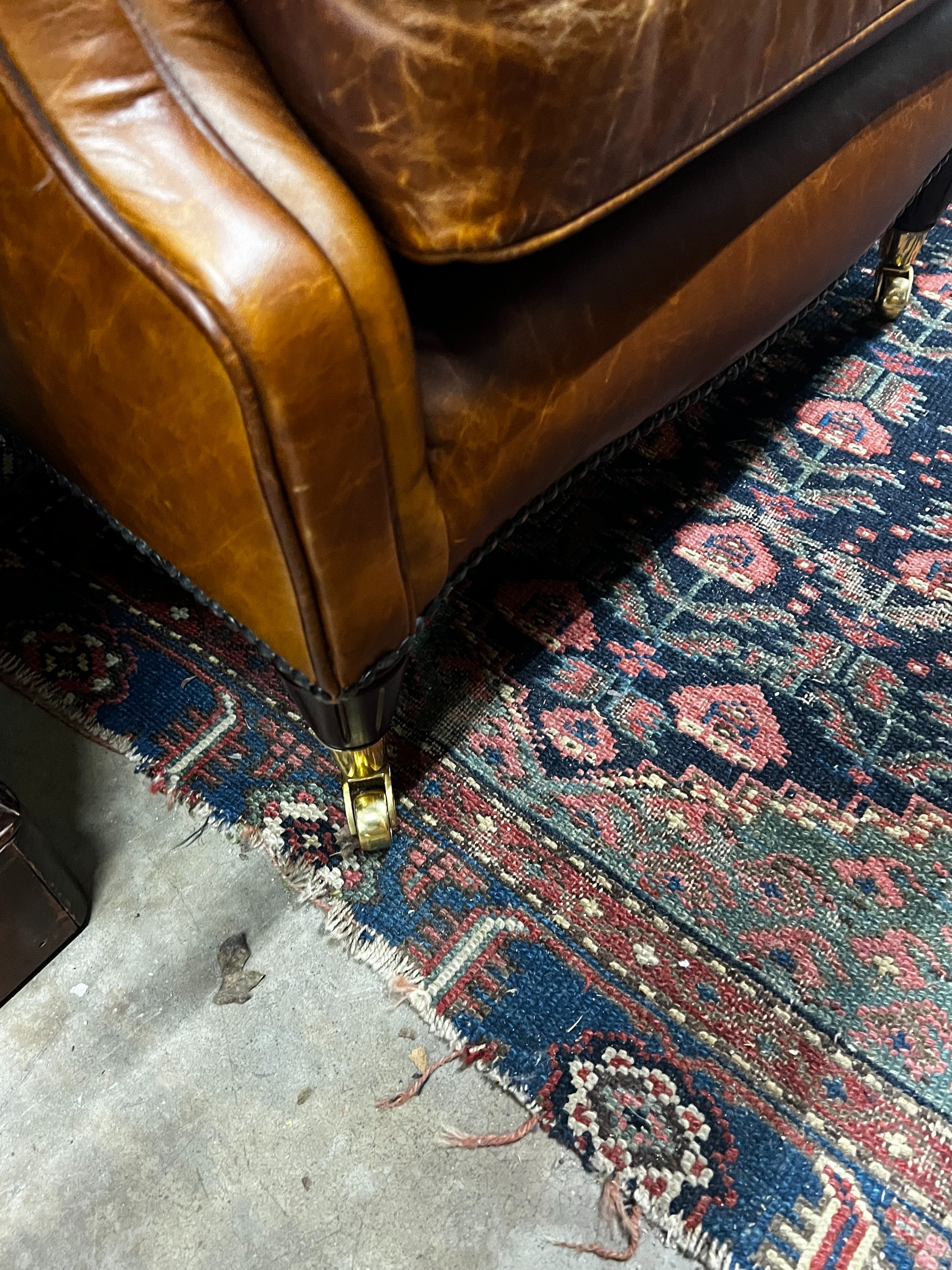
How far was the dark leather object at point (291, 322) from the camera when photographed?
379 mm

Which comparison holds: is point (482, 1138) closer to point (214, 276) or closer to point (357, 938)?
point (357, 938)

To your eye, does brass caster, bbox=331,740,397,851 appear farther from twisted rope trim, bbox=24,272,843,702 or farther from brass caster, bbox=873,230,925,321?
brass caster, bbox=873,230,925,321

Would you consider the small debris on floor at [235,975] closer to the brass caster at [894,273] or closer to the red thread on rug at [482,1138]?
the red thread on rug at [482,1138]

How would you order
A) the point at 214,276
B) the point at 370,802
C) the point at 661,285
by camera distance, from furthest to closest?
the point at 370,802, the point at 661,285, the point at 214,276

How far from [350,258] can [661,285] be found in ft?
0.90

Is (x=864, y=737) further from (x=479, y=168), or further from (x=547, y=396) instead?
(x=479, y=168)

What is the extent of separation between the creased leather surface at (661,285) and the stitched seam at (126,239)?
0.13m

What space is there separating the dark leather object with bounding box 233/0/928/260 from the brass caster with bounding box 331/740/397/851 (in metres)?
0.38

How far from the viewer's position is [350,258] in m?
0.39

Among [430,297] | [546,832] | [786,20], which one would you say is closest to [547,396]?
[430,297]

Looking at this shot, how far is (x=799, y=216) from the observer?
674 millimetres

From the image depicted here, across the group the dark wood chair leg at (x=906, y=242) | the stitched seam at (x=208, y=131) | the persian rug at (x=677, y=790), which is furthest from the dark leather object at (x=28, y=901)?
the dark wood chair leg at (x=906, y=242)

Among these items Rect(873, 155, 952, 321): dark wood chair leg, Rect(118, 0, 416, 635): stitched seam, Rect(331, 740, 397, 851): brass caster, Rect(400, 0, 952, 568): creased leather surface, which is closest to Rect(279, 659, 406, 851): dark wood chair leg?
Rect(331, 740, 397, 851): brass caster

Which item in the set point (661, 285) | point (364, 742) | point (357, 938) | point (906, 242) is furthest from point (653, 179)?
point (906, 242)
